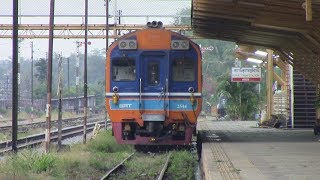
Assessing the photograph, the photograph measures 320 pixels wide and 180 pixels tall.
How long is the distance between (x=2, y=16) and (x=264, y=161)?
4366 cm

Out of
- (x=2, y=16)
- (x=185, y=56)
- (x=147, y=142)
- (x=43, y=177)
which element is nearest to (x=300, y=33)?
(x=185, y=56)

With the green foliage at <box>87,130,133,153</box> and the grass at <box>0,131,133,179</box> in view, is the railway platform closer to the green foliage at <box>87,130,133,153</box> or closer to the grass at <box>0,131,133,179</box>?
the grass at <box>0,131,133,179</box>

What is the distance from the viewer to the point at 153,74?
17594mm

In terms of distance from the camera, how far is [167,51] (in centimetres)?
1761

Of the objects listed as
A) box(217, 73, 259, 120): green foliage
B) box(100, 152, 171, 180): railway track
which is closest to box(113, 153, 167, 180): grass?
box(100, 152, 171, 180): railway track

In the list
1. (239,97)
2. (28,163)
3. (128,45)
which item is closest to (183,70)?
(128,45)

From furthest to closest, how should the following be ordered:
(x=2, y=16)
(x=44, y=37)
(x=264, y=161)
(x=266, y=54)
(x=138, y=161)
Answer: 1. (x=2, y=16)
2. (x=44, y=37)
3. (x=266, y=54)
4. (x=138, y=161)
5. (x=264, y=161)

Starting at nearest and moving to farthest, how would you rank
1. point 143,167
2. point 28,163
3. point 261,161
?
point 261,161 → point 28,163 → point 143,167

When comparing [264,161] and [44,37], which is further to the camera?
[44,37]

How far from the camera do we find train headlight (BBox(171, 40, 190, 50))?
57.7ft

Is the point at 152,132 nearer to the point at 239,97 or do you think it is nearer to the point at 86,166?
the point at 86,166

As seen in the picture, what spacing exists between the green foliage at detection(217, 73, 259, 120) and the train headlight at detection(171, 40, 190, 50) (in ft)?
87.1

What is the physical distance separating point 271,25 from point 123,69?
440cm

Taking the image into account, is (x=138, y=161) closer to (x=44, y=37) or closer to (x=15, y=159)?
(x=15, y=159)
